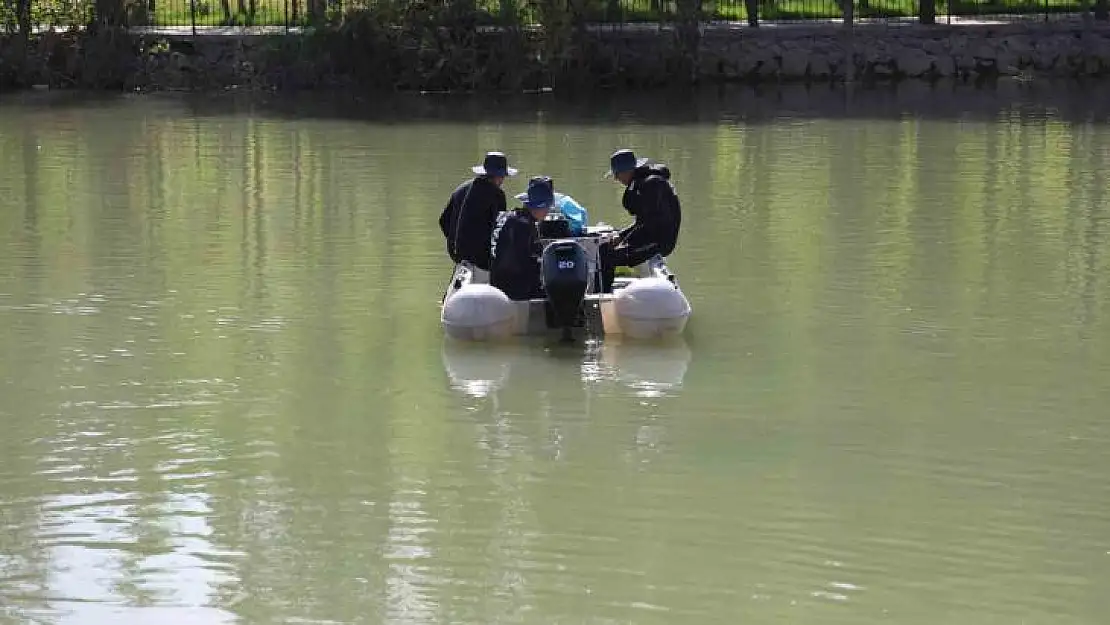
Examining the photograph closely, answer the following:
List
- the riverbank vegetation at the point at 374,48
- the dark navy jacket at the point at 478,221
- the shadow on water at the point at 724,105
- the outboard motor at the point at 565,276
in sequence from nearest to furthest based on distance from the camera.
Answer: the outboard motor at the point at 565,276, the dark navy jacket at the point at 478,221, the shadow on water at the point at 724,105, the riverbank vegetation at the point at 374,48

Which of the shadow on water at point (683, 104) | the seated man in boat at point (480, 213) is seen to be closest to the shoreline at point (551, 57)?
the shadow on water at point (683, 104)

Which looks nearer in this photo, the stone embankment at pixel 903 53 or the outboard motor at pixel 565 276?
the outboard motor at pixel 565 276

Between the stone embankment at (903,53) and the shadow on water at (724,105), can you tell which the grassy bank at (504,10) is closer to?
the stone embankment at (903,53)

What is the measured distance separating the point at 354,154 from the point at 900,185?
7643 millimetres

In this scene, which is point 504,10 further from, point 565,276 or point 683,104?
point 565,276

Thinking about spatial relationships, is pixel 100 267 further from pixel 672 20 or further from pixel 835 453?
pixel 672 20

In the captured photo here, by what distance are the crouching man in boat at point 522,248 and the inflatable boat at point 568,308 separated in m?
0.13

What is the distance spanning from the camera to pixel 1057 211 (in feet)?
66.7

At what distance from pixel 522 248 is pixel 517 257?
0.08m

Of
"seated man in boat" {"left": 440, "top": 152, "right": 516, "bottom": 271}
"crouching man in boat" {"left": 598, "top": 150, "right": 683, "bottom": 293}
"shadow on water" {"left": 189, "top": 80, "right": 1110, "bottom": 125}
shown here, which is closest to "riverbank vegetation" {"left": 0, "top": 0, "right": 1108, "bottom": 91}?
"shadow on water" {"left": 189, "top": 80, "right": 1110, "bottom": 125}

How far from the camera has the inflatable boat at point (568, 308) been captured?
13688mm

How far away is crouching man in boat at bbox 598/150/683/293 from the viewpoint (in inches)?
592

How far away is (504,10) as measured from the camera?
117 ft

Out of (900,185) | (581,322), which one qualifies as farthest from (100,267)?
(900,185)
